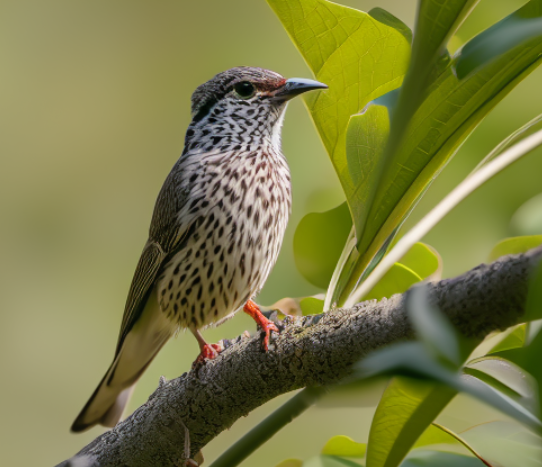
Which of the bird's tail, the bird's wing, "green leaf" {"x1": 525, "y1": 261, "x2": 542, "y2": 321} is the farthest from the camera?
the bird's tail

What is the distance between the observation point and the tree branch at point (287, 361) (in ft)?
3.67

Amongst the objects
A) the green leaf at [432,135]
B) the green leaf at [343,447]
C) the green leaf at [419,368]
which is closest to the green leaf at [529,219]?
the green leaf at [432,135]

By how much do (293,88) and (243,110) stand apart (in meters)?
0.37

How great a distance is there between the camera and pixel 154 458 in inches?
83.0

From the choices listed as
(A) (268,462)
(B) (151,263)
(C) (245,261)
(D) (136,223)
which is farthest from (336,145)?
(D) (136,223)

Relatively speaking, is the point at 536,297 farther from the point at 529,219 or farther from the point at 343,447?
the point at 529,219

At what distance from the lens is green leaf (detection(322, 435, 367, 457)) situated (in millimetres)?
2031

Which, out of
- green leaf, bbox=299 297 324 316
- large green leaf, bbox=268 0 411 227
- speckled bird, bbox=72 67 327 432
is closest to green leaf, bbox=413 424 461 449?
green leaf, bbox=299 297 324 316

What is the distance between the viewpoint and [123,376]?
347 centimetres

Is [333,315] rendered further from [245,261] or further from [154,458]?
[245,261]

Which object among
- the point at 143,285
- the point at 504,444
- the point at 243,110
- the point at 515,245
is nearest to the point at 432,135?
the point at 515,245

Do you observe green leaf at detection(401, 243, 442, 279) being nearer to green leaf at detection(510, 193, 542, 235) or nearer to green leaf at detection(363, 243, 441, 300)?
green leaf at detection(363, 243, 441, 300)

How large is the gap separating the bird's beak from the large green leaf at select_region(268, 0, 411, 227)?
800 mm

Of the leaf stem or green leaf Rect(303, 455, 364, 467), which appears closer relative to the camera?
the leaf stem
